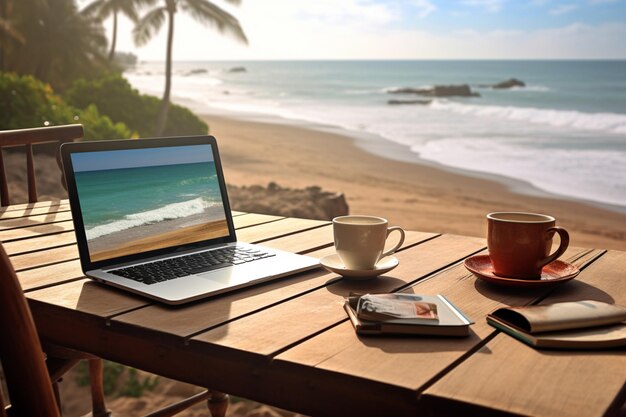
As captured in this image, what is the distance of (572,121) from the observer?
21656 millimetres

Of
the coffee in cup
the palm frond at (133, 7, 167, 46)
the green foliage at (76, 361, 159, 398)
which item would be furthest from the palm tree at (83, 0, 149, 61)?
the coffee in cup

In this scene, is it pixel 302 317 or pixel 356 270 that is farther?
pixel 356 270

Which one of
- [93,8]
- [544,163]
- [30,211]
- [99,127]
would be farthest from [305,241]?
[93,8]

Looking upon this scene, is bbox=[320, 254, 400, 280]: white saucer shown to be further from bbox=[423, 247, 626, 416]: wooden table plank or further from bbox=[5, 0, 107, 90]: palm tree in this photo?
bbox=[5, 0, 107, 90]: palm tree

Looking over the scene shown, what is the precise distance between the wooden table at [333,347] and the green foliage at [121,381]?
63.0 inches

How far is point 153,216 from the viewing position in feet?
5.14

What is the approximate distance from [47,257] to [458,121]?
20800 millimetres

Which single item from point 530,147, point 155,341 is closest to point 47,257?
point 155,341

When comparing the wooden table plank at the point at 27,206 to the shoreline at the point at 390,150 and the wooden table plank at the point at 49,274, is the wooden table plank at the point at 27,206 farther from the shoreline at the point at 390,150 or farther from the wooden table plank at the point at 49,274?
the shoreline at the point at 390,150

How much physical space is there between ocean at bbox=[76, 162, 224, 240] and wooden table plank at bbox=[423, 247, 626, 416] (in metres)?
0.84

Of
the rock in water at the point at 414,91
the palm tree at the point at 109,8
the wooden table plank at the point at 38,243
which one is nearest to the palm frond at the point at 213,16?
the palm tree at the point at 109,8

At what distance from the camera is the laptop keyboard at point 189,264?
4.54 ft

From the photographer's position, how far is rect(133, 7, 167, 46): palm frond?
16891mm

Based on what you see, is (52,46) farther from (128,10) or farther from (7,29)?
(7,29)
